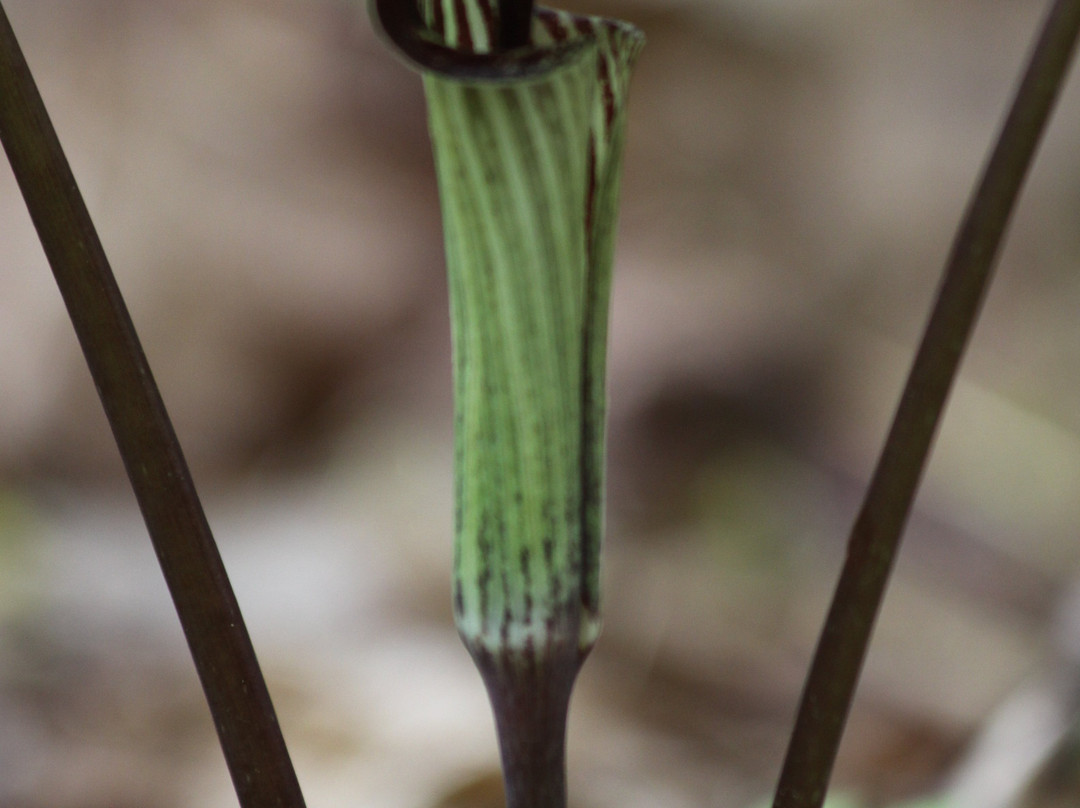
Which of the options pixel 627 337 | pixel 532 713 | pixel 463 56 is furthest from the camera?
pixel 627 337

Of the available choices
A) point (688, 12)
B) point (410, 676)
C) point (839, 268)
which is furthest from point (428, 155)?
point (410, 676)

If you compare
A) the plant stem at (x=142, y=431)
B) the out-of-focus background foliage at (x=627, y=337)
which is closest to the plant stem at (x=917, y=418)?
the plant stem at (x=142, y=431)

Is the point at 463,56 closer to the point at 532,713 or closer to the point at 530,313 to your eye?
the point at 530,313

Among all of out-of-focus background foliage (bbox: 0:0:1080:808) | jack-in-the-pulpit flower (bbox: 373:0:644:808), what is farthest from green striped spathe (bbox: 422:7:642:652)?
out-of-focus background foliage (bbox: 0:0:1080:808)

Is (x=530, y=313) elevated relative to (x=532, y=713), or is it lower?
elevated

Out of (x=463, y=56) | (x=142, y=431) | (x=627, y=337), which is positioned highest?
(x=463, y=56)

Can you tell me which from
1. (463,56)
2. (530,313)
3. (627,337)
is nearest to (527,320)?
(530,313)

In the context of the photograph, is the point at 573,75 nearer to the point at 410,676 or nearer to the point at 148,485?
the point at 148,485

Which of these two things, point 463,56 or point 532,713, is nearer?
point 463,56
